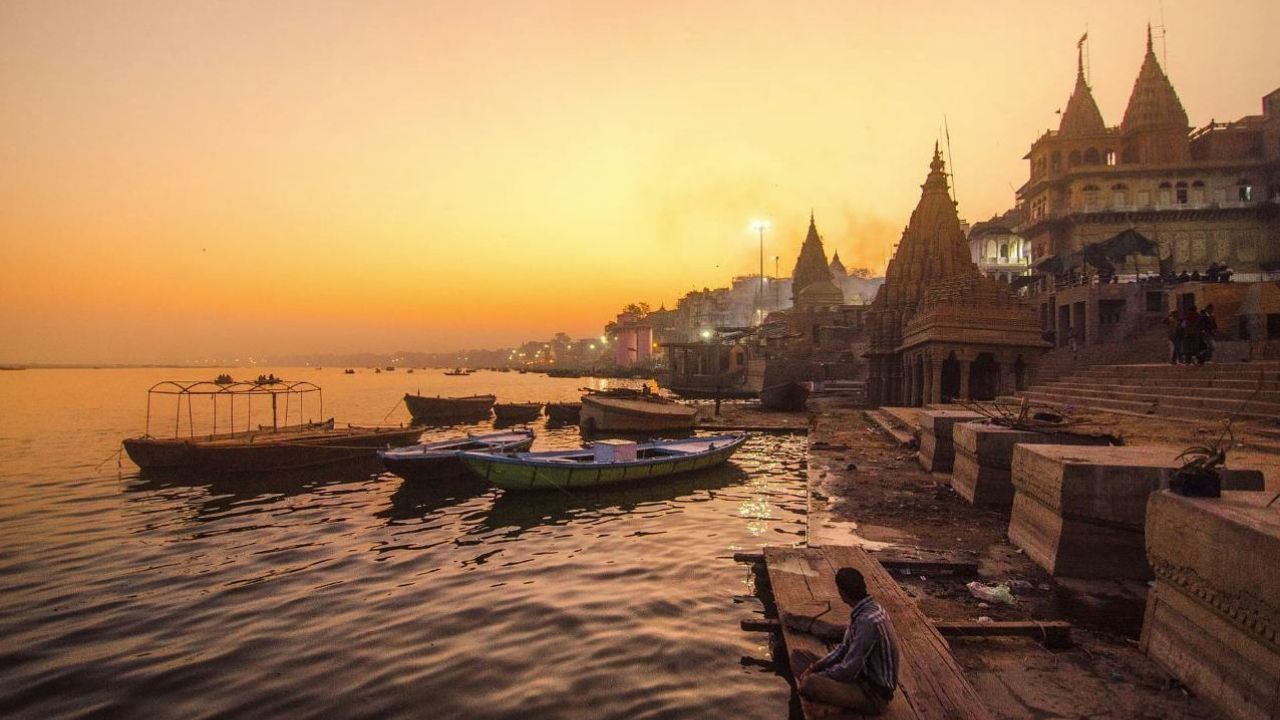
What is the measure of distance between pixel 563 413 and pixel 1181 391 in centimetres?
3511

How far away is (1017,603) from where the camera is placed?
7938mm

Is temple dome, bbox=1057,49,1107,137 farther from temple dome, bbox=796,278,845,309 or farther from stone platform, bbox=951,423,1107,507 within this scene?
stone platform, bbox=951,423,1107,507

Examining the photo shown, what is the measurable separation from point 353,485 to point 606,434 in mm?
17008

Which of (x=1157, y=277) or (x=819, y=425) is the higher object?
(x=1157, y=277)

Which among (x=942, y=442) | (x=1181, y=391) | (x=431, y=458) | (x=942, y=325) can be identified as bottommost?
(x=431, y=458)

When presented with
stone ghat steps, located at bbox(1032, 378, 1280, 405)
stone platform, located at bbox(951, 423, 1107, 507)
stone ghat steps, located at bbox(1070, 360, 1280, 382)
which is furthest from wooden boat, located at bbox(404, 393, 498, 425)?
stone platform, located at bbox(951, 423, 1107, 507)

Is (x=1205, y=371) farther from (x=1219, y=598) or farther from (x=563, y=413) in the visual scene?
(x=563, y=413)

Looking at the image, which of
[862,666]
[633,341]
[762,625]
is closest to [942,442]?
[762,625]

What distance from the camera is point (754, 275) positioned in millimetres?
153875

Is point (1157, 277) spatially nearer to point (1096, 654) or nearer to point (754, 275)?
point (1096, 654)

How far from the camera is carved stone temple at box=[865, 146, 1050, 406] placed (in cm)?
2822

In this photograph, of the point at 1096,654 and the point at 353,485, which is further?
the point at 353,485

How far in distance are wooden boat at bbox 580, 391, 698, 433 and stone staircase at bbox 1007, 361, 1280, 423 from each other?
18.2m

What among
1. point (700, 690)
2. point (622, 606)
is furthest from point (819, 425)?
point (700, 690)
